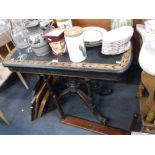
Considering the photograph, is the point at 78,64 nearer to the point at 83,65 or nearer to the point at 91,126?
the point at 83,65

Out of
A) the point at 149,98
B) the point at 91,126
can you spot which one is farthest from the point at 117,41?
the point at 91,126

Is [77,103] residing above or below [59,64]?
below

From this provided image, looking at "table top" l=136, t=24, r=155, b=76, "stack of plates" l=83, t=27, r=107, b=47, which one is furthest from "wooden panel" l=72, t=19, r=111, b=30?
"table top" l=136, t=24, r=155, b=76

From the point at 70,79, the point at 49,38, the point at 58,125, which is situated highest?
the point at 49,38

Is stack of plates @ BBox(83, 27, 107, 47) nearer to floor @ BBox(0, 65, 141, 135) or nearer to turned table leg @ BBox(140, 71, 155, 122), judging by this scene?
turned table leg @ BBox(140, 71, 155, 122)

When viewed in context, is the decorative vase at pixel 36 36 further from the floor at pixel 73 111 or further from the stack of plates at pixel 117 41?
the floor at pixel 73 111

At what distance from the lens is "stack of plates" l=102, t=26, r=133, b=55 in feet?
3.36

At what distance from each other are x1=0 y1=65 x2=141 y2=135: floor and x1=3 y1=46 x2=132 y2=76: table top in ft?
1.73
